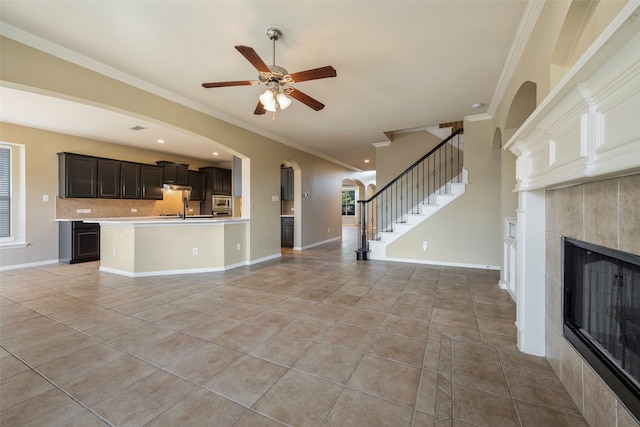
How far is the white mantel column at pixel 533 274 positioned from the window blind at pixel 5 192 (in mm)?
8125

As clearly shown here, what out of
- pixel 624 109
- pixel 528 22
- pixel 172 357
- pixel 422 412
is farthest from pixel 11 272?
pixel 528 22

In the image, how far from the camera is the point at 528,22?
220 cm

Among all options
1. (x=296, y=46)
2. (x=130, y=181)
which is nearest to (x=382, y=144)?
(x=296, y=46)

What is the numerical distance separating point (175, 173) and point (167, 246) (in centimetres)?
356

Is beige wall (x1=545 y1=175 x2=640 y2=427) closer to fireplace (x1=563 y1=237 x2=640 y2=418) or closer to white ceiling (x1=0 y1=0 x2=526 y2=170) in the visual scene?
fireplace (x1=563 y1=237 x2=640 y2=418)

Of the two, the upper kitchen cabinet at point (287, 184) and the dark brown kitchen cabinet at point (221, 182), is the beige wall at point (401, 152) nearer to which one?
the upper kitchen cabinet at point (287, 184)

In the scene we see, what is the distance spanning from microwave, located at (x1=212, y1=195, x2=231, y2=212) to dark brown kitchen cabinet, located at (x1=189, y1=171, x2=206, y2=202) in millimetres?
489

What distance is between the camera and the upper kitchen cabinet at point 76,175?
17.8ft

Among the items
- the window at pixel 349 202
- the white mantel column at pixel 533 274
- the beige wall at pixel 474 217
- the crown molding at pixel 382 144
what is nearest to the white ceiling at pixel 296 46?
the beige wall at pixel 474 217

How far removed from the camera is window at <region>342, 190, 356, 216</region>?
1673cm

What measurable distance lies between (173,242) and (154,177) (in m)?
3.33

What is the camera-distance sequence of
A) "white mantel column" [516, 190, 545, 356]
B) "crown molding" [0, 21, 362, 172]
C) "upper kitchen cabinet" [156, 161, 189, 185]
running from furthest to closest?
"upper kitchen cabinet" [156, 161, 189, 185] < "crown molding" [0, 21, 362, 172] < "white mantel column" [516, 190, 545, 356]

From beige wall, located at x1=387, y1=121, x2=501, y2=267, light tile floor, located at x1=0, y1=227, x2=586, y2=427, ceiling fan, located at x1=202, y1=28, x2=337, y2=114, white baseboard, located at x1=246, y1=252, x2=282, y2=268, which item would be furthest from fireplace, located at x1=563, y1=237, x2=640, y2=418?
white baseboard, located at x1=246, y1=252, x2=282, y2=268

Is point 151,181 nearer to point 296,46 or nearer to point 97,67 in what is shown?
point 97,67
